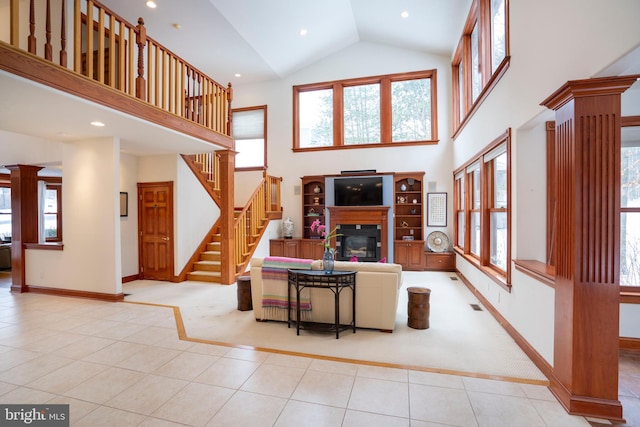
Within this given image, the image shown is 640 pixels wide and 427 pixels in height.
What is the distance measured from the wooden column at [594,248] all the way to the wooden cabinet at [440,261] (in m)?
5.07

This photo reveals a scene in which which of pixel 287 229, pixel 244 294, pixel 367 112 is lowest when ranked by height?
pixel 244 294

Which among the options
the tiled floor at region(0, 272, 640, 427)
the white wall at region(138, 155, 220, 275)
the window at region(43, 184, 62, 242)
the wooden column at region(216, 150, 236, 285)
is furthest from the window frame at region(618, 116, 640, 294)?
the window at region(43, 184, 62, 242)

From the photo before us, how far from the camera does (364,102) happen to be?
26.4ft

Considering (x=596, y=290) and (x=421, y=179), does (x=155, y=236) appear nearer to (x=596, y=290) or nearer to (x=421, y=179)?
(x=421, y=179)

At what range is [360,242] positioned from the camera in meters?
7.54

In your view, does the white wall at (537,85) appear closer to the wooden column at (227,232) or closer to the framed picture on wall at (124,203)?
the wooden column at (227,232)

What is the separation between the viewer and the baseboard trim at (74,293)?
4.82 m

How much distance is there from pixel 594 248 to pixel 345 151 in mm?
6390

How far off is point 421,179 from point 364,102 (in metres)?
2.59

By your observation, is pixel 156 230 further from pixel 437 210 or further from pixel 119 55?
pixel 437 210

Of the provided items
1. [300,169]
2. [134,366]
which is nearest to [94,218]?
[134,366]

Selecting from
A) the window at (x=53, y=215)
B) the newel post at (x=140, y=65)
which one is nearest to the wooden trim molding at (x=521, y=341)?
the newel post at (x=140, y=65)

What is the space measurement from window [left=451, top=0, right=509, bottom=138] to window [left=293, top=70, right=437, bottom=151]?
4.02 ft

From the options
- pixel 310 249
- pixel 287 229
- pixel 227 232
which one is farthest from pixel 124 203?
pixel 310 249
